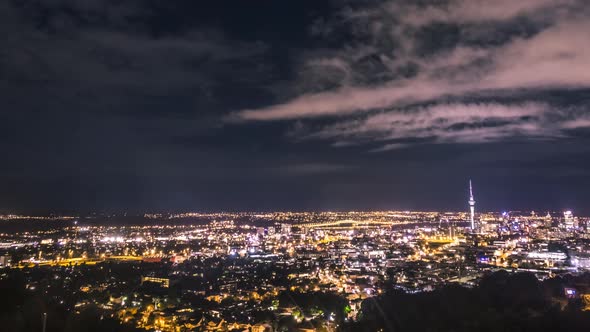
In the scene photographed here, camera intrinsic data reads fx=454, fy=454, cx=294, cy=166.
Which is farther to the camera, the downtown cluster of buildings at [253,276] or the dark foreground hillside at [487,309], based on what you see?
the downtown cluster of buildings at [253,276]

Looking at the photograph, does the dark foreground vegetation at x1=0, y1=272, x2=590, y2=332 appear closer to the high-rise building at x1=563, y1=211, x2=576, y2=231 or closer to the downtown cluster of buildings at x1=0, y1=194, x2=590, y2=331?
the downtown cluster of buildings at x1=0, y1=194, x2=590, y2=331

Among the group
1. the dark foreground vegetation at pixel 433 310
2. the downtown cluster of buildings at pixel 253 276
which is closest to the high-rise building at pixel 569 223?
the downtown cluster of buildings at pixel 253 276

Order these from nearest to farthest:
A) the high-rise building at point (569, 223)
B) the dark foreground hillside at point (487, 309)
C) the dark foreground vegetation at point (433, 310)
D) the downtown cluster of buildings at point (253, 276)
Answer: the dark foreground vegetation at point (433, 310), the dark foreground hillside at point (487, 309), the downtown cluster of buildings at point (253, 276), the high-rise building at point (569, 223)

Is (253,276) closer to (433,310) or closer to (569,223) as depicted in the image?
(433,310)

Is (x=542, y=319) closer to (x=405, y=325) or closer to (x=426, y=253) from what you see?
(x=405, y=325)

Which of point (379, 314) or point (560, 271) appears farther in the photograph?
point (560, 271)

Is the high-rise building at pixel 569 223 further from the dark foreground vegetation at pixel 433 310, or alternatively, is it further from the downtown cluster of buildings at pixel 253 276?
the dark foreground vegetation at pixel 433 310

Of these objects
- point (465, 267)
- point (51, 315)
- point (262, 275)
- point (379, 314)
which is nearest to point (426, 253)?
point (465, 267)

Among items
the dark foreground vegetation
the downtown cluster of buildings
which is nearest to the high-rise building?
the downtown cluster of buildings

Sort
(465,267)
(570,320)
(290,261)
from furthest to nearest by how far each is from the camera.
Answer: (290,261)
(465,267)
(570,320)

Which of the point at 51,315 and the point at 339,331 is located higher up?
the point at 51,315

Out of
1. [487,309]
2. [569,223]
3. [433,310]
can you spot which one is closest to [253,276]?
[433,310]
